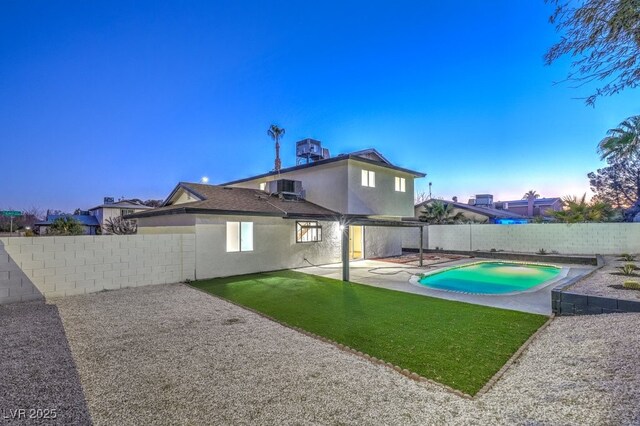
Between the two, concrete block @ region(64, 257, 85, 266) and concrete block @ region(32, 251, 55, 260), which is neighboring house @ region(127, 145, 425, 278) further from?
concrete block @ region(32, 251, 55, 260)

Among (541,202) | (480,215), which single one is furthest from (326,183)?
(541,202)

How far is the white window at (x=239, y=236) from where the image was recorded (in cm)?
1237

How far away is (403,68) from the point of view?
1748cm

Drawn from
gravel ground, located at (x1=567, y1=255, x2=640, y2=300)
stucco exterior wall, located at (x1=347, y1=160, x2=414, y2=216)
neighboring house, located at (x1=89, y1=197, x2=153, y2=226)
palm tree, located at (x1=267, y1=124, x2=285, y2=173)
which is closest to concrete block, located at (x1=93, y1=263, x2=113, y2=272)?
stucco exterior wall, located at (x1=347, y1=160, x2=414, y2=216)

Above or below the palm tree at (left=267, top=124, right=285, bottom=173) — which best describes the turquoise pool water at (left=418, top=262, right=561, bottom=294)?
below

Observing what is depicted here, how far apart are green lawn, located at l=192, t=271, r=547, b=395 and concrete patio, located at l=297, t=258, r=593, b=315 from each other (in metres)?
0.65

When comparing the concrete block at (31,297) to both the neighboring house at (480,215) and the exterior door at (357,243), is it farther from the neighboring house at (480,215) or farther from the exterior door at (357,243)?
the neighboring house at (480,215)

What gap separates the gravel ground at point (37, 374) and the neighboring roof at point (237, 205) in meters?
5.43

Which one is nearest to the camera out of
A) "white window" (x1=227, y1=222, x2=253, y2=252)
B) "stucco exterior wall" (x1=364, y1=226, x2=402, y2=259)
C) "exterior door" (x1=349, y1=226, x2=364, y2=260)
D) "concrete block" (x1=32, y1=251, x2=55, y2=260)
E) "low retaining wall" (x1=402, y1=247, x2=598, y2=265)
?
"concrete block" (x1=32, y1=251, x2=55, y2=260)

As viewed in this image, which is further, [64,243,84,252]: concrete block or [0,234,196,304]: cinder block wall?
[64,243,84,252]: concrete block

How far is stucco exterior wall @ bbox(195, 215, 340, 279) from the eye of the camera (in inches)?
448

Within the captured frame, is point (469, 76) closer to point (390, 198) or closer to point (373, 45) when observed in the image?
point (373, 45)

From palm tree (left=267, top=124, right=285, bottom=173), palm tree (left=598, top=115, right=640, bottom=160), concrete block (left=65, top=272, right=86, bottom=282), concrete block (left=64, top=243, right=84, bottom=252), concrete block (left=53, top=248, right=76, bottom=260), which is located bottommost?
concrete block (left=65, top=272, right=86, bottom=282)

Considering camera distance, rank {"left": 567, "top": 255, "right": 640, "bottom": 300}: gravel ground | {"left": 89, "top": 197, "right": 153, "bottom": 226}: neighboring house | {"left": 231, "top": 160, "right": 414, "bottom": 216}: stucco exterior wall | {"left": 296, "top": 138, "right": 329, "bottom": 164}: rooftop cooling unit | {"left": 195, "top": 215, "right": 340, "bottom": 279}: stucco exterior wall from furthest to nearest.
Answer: {"left": 89, "top": 197, "right": 153, "bottom": 226}: neighboring house, {"left": 296, "top": 138, "right": 329, "bottom": 164}: rooftop cooling unit, {"left": 231, "top": 160, "right": 414, "bottom": 216}: stucco exterior wall, {"left": 195, "top": 215, "right": 340, "bottom": 279}: stucco exterior wall, {"left": 567, "top": 255, "right": 640, "bottom": 300}: gravel ground
